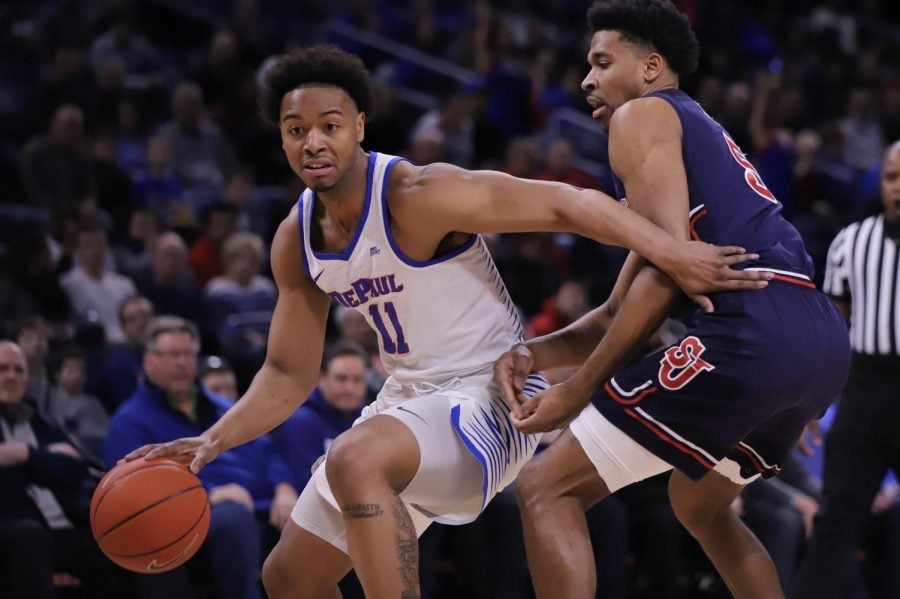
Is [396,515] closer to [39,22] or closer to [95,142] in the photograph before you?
[95,142]

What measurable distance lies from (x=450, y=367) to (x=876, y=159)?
1022cm

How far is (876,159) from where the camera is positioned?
1342cm

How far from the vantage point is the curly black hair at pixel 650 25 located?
4094mm

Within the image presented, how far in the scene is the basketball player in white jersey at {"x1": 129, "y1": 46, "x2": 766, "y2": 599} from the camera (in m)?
3.84

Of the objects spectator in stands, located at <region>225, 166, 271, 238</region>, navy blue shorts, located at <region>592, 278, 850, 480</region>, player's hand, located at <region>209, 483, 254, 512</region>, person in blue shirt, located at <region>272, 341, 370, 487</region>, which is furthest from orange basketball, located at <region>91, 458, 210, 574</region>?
spectator in stands, located at <region>225, 166, 271, 238</region>

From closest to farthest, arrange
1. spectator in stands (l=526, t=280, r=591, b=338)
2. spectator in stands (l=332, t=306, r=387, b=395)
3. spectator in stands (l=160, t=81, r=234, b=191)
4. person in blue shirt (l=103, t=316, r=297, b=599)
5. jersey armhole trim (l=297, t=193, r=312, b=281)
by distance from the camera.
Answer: jersey armhole trim (l=297, t=193, r=312, b=281), person in blue shirt (l=103, t=316, r=297, b=599), spectator in stands (l=332, t=306, r=387, b=395), spectator in stands (l=526, t=280, r=591, b=338), spectator in stands (l=160, t=81, r=234, b=191)

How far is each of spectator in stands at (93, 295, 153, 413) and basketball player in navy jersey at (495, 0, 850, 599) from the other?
13.8 ft

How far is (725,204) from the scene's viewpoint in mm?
3912

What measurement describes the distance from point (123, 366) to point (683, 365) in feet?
15.6

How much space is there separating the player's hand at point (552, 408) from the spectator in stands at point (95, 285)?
5.16 m

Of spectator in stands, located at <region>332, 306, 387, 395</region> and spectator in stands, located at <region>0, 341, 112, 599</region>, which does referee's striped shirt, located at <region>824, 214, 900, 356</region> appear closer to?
spectator in stands, located at <region>332, 306, 387, 395</region>

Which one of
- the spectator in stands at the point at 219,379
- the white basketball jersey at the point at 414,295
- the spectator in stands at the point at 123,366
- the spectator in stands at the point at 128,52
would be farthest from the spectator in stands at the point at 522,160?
the white basketball jersey at the point at 414,295

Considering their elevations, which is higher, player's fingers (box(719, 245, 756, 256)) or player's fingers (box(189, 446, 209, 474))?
player's fingers (box(719, 245, 756, 256))

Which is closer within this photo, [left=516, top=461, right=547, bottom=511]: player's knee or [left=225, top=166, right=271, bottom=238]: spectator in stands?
[left=516, top=461, right=547, bottom=511]: player's knee
